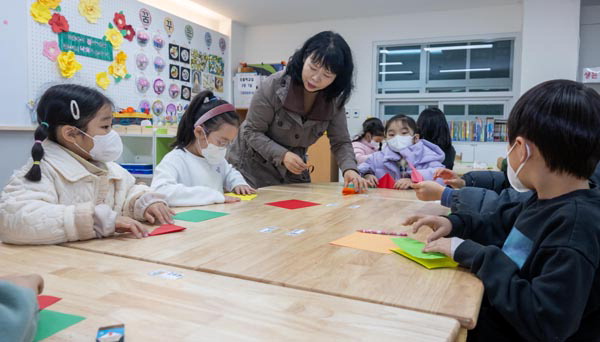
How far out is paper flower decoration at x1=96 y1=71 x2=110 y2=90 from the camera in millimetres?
4059

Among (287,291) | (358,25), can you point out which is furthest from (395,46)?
(287,291)

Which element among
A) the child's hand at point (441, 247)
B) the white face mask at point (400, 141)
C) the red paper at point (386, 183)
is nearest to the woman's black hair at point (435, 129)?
the white face mask at point (400, 141)

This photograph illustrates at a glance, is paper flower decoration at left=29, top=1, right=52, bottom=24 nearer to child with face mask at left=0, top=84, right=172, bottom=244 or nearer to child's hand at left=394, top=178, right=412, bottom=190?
child with face mask at left=0, top=84, right=172, bottom=244

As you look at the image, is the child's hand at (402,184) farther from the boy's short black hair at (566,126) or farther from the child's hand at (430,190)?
the boy's short black hair at (566,126)

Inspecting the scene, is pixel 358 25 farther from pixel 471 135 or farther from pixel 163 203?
pixel 163 203

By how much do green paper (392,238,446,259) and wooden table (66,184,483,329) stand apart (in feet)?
0.08

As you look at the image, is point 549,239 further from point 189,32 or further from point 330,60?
point 189,32

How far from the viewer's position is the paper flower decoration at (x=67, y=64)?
12.1ft

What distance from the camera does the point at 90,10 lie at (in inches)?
155

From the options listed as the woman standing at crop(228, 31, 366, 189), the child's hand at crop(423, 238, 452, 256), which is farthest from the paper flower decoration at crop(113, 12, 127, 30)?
the child's hand at crop(423, 238, 452, 256)

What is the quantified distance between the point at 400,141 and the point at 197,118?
1258mm

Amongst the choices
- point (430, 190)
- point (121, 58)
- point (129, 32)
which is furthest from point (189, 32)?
point (430, 190)

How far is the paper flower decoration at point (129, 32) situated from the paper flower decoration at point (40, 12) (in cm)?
87

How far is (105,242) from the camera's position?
1020mm
